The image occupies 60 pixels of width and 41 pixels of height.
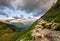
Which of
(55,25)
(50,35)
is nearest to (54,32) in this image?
(50,35)

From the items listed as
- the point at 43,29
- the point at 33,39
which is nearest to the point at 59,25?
the point at 43,29

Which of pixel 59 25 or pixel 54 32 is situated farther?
pixel 59 25

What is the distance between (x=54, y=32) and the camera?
7362cm

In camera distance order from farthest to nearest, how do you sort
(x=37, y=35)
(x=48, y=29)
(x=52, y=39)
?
(x=48, y=29)
(x=37, y=35)
(x=52, y=39)

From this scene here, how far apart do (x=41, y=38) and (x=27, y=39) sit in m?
8.82

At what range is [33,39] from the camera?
75500 millimetres

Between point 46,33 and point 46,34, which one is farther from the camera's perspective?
point 46,33

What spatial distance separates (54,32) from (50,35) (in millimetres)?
2875

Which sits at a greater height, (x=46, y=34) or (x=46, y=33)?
(x=46, y=33)

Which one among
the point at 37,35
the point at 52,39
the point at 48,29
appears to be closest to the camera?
the point at 52,39

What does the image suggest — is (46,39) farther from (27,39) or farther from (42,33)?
(27,39)

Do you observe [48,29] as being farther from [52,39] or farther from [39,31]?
[52,39]

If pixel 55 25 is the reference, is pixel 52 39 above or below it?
below

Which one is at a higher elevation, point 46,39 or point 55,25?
point 55,25
